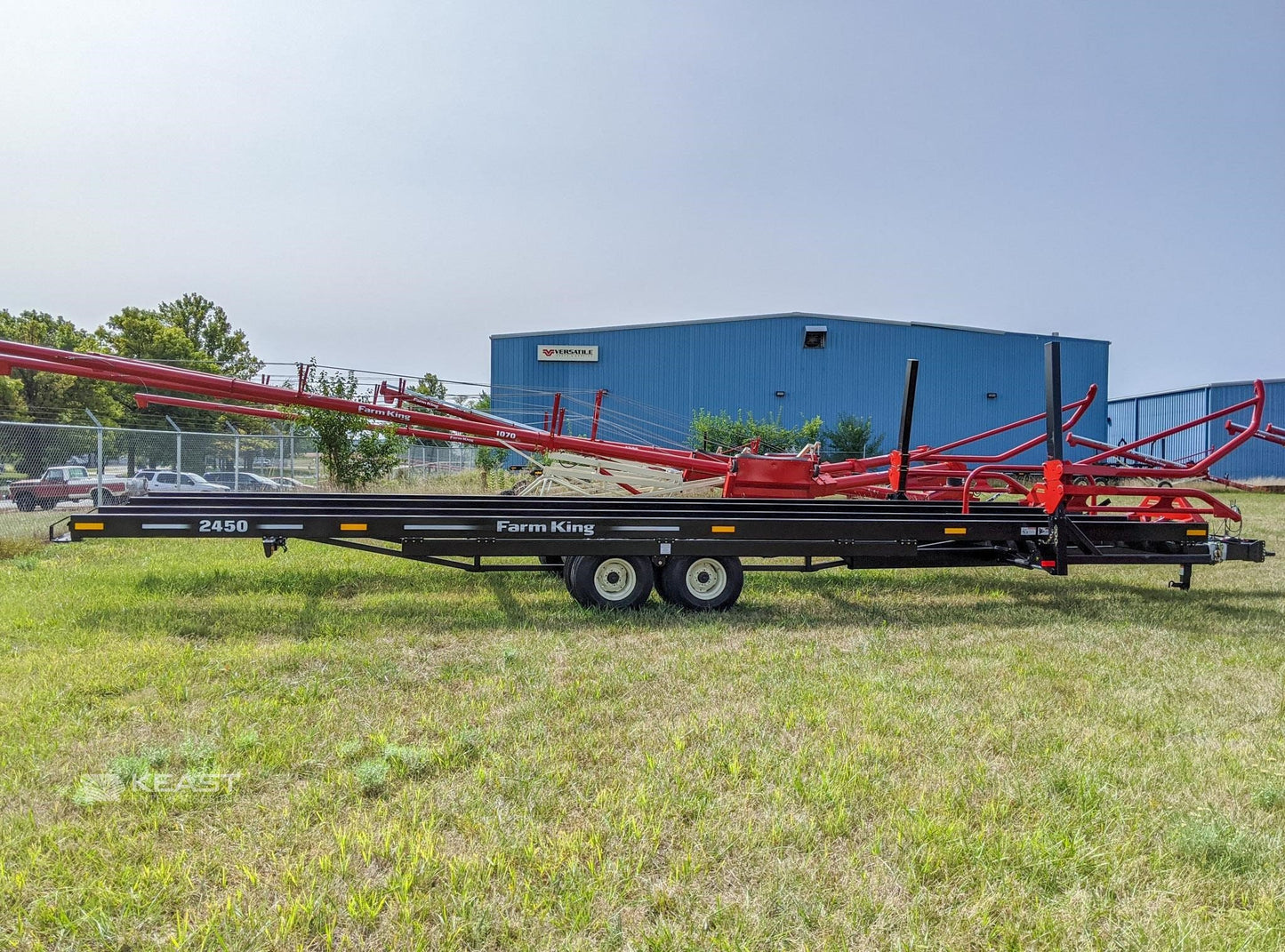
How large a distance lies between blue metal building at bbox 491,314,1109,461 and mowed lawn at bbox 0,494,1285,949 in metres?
22.1

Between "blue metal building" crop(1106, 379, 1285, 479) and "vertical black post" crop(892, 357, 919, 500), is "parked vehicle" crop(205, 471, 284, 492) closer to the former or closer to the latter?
"vertical black post" crop(892, 357, 919, 500)

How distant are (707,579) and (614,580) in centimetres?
82

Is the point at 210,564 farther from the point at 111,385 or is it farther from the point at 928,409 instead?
the point at 111,385

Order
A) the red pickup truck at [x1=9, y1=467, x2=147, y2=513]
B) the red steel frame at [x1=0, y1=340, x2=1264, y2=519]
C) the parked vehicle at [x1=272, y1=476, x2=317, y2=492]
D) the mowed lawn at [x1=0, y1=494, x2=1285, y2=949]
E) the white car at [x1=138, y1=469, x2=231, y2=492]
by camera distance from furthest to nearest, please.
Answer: the parked vehicle at [x1=272, y1=476, x2=317, y2=492] < the white car at [x1=138, y1=469, x2=231, y2=492] < the red pickup truck at [x1=9, y1=467, x2=147, y2=513] < the red steel frame at [x1=0, y1=340, x2=1264, y2=519] < the mowed lawn at [x1=0, y1=494, x2=1285, y2=949]

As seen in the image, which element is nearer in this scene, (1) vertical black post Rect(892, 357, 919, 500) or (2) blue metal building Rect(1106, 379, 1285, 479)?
(1) vertical black post Rect(892, 357, 919, 500)

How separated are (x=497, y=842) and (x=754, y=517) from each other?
4.26 meters

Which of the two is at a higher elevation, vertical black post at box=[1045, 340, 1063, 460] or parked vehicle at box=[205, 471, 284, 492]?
vertical black post at box=[1045, 340, 1063, 460]

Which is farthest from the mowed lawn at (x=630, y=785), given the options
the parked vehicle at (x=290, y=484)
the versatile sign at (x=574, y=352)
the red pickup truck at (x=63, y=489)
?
the versatile sign at (x=574, y=352)

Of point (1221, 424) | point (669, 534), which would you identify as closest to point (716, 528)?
point (669, 534)

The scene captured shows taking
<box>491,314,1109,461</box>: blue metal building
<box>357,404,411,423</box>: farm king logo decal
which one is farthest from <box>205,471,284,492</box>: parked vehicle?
<box>491,314,1109,461</box>: blue metal building

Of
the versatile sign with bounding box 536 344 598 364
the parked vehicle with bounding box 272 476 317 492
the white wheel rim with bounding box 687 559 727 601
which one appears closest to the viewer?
the white wheel rim with bounding box 687 559 727 601

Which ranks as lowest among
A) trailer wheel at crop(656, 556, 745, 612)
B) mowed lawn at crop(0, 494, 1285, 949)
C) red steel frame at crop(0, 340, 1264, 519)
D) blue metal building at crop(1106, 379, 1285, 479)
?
mowed lawn at crop(0, 494, 1285, 949)

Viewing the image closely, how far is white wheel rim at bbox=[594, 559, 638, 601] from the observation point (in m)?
6.43

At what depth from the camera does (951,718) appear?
389 cm
